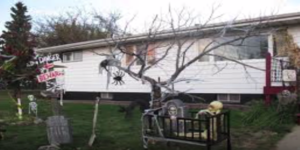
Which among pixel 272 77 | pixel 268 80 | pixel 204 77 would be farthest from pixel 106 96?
pixel 268 80

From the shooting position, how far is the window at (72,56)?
2006 cm

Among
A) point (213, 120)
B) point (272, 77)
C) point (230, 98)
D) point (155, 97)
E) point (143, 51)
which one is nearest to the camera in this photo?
point (213, 120)

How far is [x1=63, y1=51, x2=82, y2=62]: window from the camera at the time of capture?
2006cm

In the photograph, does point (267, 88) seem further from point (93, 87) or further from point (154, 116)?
point (93, 87)

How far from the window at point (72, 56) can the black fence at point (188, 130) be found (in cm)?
1323

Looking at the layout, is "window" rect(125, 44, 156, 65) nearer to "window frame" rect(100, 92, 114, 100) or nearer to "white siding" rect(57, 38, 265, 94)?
"white siding" rect(57, 38, 265, 94)

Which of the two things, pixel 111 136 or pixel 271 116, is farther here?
pixel 271 116

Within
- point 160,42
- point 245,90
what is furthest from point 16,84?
point 245,90

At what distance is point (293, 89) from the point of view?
11.2m

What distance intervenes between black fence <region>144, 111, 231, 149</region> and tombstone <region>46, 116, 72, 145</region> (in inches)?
70.5

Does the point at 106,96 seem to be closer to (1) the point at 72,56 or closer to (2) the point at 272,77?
(1) the point at 72,56

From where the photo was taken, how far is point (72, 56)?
67.2 ft

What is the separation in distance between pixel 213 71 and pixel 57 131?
7591 mm

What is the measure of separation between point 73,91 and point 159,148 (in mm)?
13887
